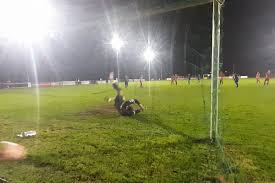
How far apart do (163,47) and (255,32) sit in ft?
98.3

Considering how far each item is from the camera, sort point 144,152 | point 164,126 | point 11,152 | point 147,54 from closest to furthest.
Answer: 1. point 144,152
2. point 11,152
3. point 164,126
4. point 147,54

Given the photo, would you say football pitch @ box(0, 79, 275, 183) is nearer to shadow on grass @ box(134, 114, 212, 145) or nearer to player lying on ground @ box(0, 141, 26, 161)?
shadow on grass @ box(134, 114, 212, 145)

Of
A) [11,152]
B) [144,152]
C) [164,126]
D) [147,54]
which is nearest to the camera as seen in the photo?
[144,152]

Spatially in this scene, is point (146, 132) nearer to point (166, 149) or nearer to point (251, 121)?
point (166, 149)

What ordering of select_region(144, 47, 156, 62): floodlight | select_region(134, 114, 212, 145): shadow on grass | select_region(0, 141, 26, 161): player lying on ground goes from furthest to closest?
select_region(144, 47, 156, 62): floodlight → select_region(134, 114, 212, 145): shadow on grass → select_region(0, 141, 26, 161): player lying on ground

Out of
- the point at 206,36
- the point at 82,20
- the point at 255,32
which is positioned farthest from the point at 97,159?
the point at 255,32

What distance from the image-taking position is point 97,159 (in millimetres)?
6336

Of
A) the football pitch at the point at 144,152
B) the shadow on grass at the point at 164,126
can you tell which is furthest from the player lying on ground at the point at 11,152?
the shadow on grass at the point at 164,126

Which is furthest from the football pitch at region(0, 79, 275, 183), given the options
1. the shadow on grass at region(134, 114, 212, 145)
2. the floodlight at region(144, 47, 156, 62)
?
the floodlight at region(144, 47, 156, 62)

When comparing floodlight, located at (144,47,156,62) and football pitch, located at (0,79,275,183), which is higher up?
floodlight, located at (144,47,156,62)

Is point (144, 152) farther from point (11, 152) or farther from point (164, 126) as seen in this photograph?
point (11, 152)

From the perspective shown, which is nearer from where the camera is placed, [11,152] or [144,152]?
[144,152]

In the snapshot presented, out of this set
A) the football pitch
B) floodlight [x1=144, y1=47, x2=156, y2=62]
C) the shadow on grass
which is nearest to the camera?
the football pitch

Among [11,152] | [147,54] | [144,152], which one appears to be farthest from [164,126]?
[147,54]
